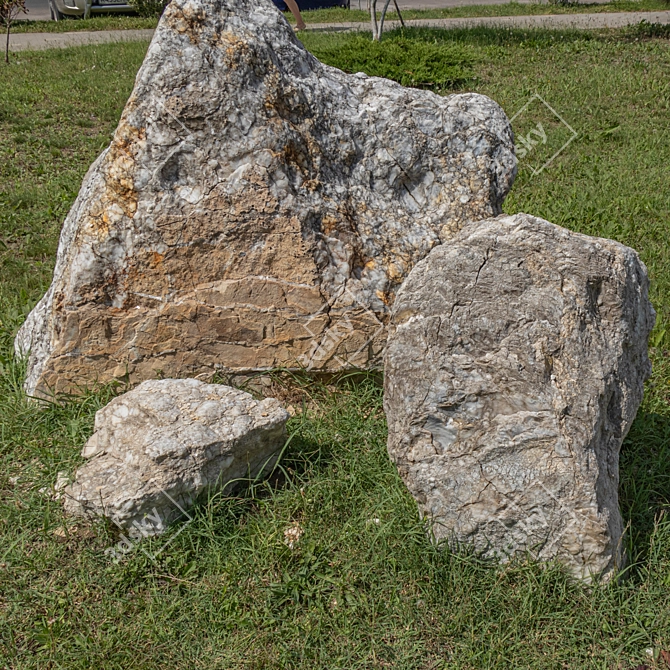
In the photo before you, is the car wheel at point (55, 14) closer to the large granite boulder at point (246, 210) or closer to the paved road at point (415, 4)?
the paved road at point (415, 4)

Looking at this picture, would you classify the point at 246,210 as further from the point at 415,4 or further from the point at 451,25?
the point at 415,4

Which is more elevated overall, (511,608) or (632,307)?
(632,307)

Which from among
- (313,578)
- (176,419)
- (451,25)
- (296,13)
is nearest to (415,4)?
(296,13)

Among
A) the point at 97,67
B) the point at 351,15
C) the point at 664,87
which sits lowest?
the point at 664,87

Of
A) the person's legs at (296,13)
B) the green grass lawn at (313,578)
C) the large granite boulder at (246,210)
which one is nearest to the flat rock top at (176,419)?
the green grass lawn at (313,578)

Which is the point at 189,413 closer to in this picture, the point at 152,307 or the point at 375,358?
the point at 152,307

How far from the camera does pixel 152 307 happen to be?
334cm

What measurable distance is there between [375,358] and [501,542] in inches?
46.5

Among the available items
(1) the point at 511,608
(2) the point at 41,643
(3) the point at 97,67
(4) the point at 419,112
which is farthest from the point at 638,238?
(3) the point at 97,67

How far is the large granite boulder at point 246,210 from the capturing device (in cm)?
320

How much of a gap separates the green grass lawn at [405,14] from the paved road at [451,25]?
52 centimetres

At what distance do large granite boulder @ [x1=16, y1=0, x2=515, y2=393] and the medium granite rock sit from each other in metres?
0.46

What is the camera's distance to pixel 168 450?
2.68 metres

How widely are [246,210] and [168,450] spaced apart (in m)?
1.15
